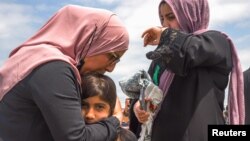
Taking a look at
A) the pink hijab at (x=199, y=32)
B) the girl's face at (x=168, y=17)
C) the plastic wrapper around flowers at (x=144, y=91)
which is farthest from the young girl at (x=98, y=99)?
the girl's face at (x=168, y=17)

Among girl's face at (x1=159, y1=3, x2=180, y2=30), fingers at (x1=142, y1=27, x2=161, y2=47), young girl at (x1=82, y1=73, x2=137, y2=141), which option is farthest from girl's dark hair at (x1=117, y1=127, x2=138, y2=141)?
girl's face at (x1=159, y1=3, x2=180, y2=30)

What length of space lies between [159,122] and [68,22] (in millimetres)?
786

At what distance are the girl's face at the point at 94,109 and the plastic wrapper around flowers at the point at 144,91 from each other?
10.2 inches

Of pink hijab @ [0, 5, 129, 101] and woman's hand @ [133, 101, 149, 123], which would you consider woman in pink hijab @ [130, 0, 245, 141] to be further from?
pink hijab @ [0, 5, 129, 101]

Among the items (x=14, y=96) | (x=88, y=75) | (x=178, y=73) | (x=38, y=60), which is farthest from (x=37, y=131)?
(x=178, y=73)

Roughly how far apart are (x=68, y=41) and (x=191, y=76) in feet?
2.47

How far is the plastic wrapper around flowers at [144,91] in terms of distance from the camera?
1924mm

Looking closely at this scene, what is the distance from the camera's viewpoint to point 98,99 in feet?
5.72

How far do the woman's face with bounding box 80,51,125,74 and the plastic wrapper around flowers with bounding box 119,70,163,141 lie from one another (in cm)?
34

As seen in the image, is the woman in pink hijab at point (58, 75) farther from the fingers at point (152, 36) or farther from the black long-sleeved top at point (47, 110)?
the fingers at point (152, 36)

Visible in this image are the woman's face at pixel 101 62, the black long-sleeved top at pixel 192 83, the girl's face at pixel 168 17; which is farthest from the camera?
the girl's face at pixel 168 17

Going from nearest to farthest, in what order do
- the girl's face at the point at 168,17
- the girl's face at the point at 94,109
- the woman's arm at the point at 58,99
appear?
the woman's arm at the point at 58,99
the girl's face at the point at 94,109
the girl's face at the point at 168,17

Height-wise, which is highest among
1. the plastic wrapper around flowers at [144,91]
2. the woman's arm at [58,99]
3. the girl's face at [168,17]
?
the girl's face at [168,17]

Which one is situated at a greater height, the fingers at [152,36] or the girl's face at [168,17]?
the girl's face at [168,17]
